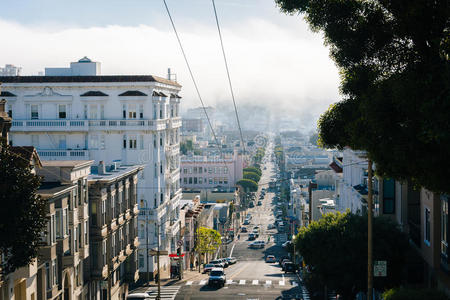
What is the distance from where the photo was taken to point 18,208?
1648 centimetres

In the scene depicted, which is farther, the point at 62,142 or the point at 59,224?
the point at 62,142

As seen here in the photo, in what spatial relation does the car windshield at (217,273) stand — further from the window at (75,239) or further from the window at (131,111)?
the window at (131,111)

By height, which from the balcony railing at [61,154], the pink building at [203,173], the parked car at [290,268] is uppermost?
the balcony railing at [61,154]

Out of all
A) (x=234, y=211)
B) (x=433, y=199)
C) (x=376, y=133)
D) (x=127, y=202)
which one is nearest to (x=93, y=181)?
(x=127, y=202)

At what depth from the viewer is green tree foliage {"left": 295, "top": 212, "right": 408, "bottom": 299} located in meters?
23.8

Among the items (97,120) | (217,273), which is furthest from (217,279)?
(97,120)

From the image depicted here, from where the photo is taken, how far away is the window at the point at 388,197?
92.1 ft

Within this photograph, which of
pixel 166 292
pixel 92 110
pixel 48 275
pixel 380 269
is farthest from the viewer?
A: pixel 92 110

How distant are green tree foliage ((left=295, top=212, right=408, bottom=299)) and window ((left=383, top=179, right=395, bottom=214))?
10.1ft

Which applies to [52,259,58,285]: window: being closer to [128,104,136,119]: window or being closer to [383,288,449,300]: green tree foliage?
[383,288,449,300]: green tree foliage

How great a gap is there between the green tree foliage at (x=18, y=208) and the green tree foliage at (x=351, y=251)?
39.3 feet

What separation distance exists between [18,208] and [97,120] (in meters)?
33.6

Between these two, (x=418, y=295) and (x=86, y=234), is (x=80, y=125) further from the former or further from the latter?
(x=418, y=295)

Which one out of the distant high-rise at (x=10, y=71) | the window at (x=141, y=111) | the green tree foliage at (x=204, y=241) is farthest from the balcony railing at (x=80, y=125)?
the green tree foliage at (x=204, y=241)
